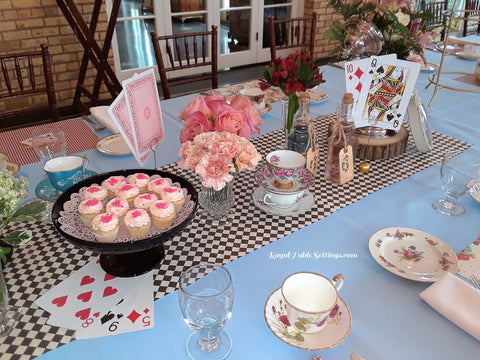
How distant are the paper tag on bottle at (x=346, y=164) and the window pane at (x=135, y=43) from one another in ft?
10.5

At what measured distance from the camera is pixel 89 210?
92 cm

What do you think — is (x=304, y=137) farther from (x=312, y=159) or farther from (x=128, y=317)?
(x=128, y=317)

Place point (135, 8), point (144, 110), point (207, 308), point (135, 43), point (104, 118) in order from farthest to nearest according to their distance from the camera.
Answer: point (135, 43), point (135, 8), point (104, 118), point (144, 110), point (207, 308)

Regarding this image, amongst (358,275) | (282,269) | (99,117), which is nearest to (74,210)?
(282,269)

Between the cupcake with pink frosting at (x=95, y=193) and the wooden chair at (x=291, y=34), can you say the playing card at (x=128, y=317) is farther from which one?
the wooden chair at (x=291, y=34)

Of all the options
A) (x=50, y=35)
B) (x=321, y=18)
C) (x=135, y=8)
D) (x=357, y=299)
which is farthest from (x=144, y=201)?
(x=321, y=18)

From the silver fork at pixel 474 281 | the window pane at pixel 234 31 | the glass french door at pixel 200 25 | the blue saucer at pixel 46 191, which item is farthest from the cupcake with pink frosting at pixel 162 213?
the window pane at pixel 234 31

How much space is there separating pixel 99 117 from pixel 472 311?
1415 millimetres

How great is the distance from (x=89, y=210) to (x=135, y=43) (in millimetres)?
3959

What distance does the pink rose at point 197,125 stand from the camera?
1.06 meters

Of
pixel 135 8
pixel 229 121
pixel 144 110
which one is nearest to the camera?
pixel 229 121

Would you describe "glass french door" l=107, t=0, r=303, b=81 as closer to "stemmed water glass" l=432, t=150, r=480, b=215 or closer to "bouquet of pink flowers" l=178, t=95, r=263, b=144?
"bouquet of pink flowers" l=178, t=95, r=263, b=144

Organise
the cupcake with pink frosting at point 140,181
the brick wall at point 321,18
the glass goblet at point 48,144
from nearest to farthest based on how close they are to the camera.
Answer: the cupcake with pink frosting at point 140,181, the glass goblet at point 48,144, the brick wall at point 321,18

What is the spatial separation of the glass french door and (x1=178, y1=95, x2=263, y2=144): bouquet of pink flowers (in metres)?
2.89
